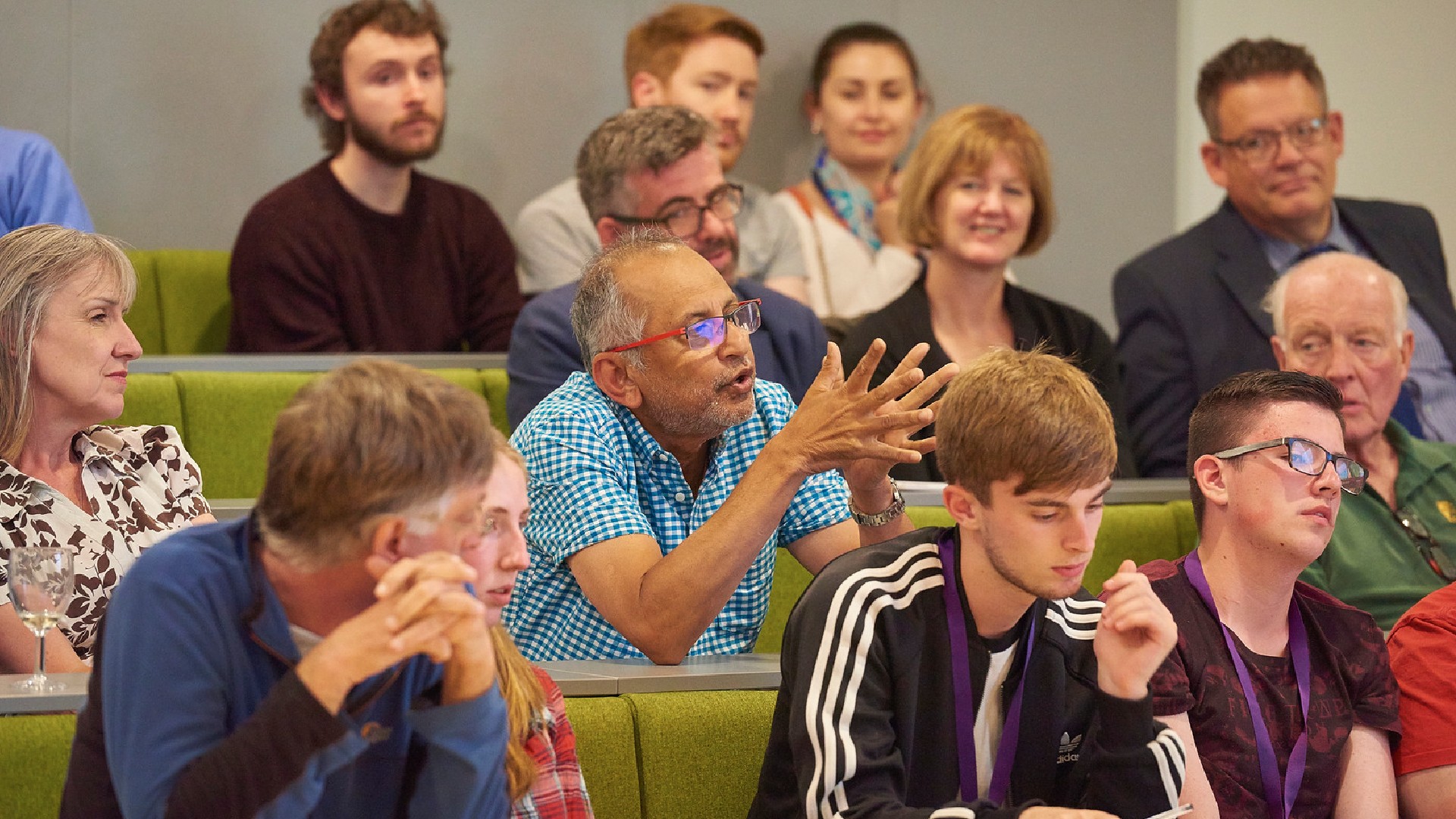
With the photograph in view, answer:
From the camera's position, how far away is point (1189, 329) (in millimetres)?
3311

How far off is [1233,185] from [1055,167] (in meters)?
1.23

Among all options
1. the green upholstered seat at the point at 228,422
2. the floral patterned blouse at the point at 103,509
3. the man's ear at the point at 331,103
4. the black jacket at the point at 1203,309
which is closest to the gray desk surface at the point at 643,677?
the floral patterned blouse at the point at 103,509

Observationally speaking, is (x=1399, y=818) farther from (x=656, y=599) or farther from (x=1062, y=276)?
(x=1062, y=276)

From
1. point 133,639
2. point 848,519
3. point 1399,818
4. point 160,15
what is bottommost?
point 1399,818

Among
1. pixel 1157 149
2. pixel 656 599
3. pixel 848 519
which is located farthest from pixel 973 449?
pixel 1157 149

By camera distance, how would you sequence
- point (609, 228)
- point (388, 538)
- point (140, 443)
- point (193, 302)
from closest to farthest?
point (388, 538), point (140, 443), point (609, 228), point (193, 302)

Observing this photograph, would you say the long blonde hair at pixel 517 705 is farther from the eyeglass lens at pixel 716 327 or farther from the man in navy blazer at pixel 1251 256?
the man in navy blazer at pixel 1251 256

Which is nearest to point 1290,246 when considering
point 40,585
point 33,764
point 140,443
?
point 140,443

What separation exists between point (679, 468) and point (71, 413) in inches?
31.7

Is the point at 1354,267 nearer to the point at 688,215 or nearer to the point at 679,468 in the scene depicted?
the point at 688,215

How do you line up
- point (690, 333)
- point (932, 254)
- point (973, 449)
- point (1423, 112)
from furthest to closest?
point (1423, 112)
point (932, 254)
point (690, 333)
point (973, 449)

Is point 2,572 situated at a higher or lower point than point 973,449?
lower

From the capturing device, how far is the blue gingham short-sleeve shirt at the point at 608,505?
77.2 inches

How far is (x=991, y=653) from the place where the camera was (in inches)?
63.5
